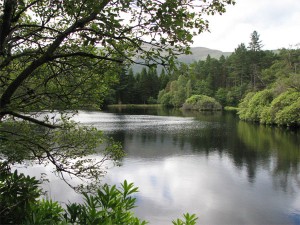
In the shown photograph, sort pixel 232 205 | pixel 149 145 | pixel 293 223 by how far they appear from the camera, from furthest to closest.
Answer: pixel 149 145 < pixel 232 205 < pixel 293 223

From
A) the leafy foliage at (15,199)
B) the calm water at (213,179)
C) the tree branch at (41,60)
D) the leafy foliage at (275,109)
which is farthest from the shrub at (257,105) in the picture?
the tree branch at (41,60)

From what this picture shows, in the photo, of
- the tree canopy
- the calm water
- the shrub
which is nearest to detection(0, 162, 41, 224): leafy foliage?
the tree canopy

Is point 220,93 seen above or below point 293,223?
above

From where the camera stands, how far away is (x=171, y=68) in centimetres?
354

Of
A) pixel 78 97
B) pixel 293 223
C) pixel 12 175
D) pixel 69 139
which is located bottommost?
pixel 293 223

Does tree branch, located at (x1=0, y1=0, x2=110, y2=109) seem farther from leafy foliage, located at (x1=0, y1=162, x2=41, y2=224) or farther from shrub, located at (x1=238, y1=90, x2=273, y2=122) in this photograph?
shrub, located at (x1=238, y1=90, x2=273, y2=122)

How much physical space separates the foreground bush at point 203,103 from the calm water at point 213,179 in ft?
164

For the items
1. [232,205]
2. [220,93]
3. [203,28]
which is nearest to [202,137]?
[232,205]

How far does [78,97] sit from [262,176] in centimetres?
1583

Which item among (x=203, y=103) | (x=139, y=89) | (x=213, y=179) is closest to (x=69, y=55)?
(x=213, y=179)

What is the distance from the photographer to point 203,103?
81062mm

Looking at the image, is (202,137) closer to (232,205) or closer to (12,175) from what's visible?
(232,205)

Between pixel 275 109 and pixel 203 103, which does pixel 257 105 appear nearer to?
pixel 275 109

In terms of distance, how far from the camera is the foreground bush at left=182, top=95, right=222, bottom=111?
8125 centimetres
